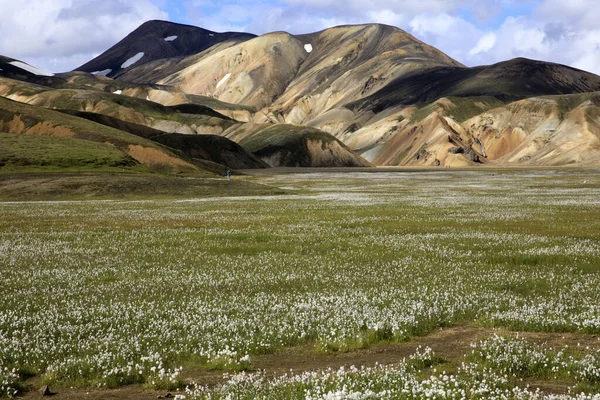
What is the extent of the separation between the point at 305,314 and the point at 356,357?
9.15 feet

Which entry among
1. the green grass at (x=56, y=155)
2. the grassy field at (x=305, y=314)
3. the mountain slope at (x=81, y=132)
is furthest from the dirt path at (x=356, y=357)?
the mountain slope at (x=81, y=132)

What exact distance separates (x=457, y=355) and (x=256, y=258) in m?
13.4

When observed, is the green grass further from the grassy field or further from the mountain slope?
the grassy field

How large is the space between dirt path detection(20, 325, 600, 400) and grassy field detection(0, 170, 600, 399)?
0.05m

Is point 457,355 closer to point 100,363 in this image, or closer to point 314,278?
point 100,363

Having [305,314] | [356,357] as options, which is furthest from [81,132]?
[356,357]

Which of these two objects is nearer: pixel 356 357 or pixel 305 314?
pixel 356 357

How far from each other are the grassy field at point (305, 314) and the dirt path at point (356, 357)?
1.8 inches

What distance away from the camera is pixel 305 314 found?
1360 centimetres

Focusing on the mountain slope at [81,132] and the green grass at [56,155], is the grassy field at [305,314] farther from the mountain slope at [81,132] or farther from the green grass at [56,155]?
the mountain slope at [81,132]

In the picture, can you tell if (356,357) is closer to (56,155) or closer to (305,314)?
(305,314)

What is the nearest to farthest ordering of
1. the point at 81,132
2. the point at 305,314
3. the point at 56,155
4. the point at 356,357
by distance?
the point at 356,357
the point at 305,314
the point at 56,155
the point at 81,132

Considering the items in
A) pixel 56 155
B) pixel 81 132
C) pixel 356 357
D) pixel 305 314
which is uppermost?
pixel 81 132

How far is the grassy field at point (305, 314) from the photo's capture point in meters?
9.34
